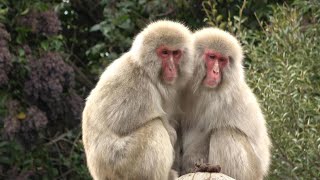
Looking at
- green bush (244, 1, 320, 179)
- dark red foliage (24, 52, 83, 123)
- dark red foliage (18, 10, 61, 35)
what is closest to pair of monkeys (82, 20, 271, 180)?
green bush (244, 1, 320, 179)

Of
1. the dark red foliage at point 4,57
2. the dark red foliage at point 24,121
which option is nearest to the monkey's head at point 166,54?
the dark red foliage at point 4,57

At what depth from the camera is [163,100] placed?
7527 mm

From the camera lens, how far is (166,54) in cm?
749

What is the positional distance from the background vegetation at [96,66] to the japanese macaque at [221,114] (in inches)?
48.7

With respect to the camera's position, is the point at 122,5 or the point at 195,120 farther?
the point at 122,5

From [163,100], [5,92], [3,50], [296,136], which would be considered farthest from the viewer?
[5,92]

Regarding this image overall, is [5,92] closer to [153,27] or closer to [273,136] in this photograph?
[273,136]

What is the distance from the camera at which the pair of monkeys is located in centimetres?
746

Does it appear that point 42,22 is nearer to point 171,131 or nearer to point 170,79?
point 171,131

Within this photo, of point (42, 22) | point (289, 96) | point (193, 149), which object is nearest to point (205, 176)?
point (193, 149)

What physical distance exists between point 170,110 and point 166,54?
1.38 feet

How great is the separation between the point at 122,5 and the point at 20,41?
67.5 inches

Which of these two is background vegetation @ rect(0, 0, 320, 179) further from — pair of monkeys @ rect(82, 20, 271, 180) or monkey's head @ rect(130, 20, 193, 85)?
monkey's head @ rect(130, 20, 193, 85)

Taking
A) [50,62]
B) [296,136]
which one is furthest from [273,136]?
[50,62]
